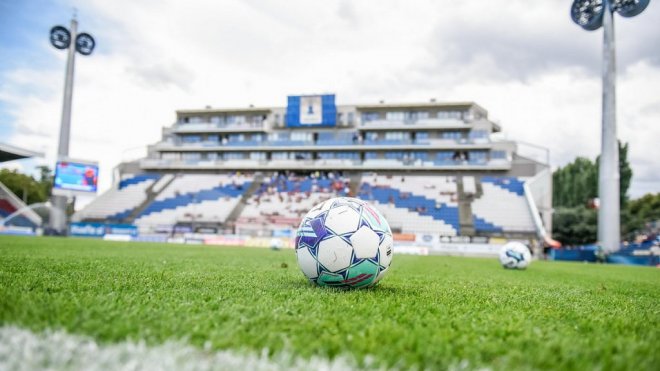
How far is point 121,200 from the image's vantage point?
47031mm

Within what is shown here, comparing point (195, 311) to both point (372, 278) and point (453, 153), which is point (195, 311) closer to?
point (372, 278)

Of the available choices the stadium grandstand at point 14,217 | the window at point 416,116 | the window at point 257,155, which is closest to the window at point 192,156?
the window at point 257,155

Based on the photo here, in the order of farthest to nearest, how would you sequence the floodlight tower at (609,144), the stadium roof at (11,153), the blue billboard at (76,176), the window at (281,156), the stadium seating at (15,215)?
the window at (281,156)
the stadium seating at (15,215)
the blue billboard at (76,176)
the floodlight tower at (609,144)
the stadium roof at (11,153)

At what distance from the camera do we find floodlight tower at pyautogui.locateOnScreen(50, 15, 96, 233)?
39.3 m

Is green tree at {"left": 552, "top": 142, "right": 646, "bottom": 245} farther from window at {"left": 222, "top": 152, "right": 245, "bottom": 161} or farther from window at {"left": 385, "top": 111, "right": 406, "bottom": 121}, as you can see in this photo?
window at {"left": 222, "top": 152, "right": 245, "bottom": 161}

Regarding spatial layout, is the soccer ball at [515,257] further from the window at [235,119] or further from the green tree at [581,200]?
the window at [235,119]

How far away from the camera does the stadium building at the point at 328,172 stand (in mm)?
40031

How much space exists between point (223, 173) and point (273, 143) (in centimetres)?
682

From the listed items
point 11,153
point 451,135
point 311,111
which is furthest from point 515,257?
point 311,111

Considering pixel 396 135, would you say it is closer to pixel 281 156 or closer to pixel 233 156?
pixel 281 156

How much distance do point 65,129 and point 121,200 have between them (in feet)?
31.0

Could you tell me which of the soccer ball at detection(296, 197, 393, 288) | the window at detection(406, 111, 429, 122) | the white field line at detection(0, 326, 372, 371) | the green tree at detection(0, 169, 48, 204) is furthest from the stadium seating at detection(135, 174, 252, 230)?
the white field line at detection(0, 326, 372, 371)

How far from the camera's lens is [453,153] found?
162 feet

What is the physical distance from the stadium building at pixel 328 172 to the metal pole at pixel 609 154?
189 inches
